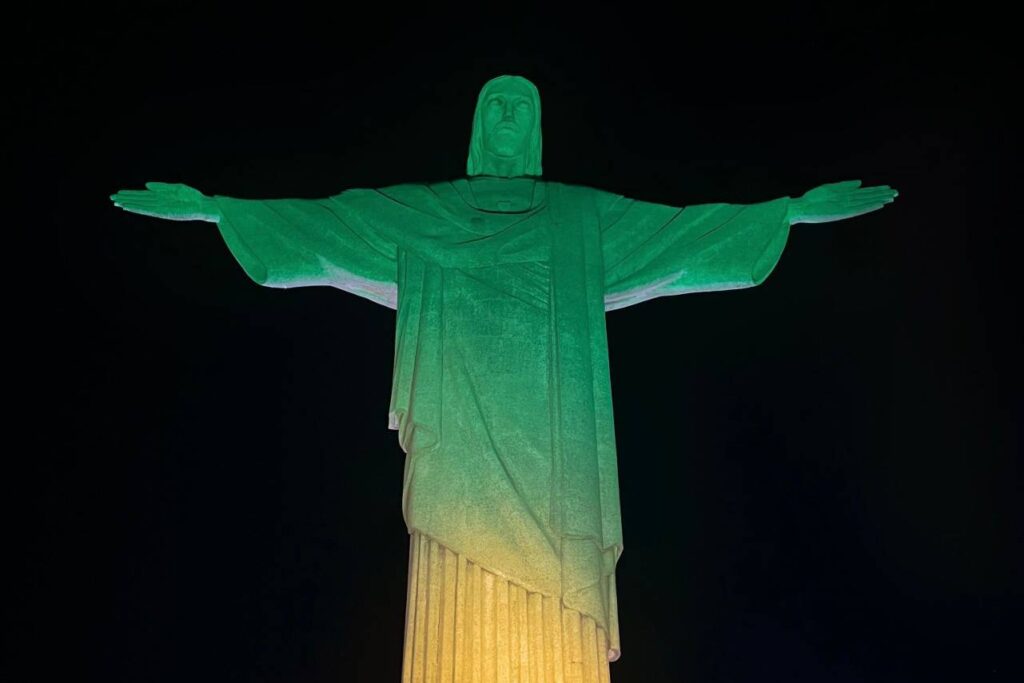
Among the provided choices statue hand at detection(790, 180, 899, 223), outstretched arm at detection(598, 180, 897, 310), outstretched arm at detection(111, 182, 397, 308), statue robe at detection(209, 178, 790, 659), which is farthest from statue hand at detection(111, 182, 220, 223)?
statue hand at detection(790, 180, 899, 223)

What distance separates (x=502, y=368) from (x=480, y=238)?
780 millimetres

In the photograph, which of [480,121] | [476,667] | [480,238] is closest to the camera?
[476,667]

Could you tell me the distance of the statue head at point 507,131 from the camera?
7367mm

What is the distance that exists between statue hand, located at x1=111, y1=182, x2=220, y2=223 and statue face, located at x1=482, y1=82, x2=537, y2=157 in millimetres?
1610

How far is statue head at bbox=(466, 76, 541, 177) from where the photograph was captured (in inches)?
290

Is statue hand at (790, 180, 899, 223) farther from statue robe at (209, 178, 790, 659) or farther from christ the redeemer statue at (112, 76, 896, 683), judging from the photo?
statue robe at (209, 178, 790, 659)

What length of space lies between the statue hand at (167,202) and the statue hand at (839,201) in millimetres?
3142

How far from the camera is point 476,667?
5.77 metres

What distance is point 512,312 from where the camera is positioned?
6.58m

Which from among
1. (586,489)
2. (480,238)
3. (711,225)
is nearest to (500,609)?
(586,489)

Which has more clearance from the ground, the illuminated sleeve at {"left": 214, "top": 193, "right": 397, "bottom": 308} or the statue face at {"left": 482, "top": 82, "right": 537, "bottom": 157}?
the statue face at {"left": 482, "top": 82, "right": 537, "bottom": 157}

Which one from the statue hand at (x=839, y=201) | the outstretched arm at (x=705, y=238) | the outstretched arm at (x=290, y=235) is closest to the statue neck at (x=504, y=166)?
the outstretched arm at (x=705, y=238)

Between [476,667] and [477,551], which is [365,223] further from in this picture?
[476,667]

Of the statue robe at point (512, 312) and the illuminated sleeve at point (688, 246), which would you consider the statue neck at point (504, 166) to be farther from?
the illuminated sleeve at point (688, 246)
